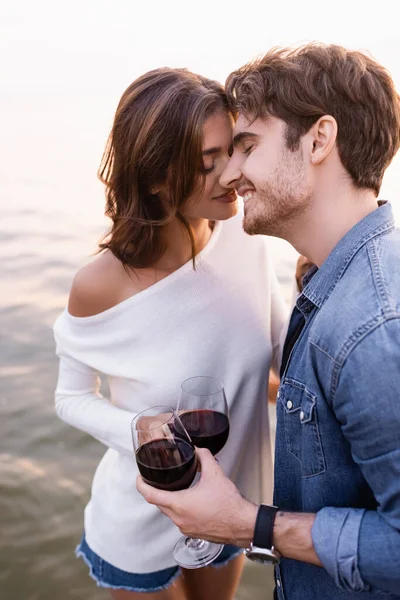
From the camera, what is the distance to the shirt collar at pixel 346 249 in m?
1.85

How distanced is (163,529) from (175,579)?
256 millimetres

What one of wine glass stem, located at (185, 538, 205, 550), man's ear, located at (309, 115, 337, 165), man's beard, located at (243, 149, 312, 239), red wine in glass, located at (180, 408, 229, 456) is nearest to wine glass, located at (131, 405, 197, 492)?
red wine in glass, located at (180, 408, 229, 456)

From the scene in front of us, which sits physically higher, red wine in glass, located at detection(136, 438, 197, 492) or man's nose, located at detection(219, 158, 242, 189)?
man's nose, located at detection(219, 158, 242, 189)

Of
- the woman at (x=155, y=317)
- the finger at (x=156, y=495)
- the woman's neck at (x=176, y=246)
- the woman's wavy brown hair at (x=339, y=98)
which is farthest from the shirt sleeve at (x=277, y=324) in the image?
the finger at (x=156, y=495)

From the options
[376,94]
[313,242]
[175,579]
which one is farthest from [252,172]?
[175,579]

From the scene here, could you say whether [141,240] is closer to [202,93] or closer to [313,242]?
[202,93]

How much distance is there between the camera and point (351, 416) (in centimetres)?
155

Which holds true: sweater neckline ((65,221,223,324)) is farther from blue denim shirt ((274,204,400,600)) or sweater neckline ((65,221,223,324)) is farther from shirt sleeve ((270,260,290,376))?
blue denim shirt ((274,204,400,600))

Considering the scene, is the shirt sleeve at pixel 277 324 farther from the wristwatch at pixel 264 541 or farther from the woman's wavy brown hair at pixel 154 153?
the wristwatch at pixel 264 541

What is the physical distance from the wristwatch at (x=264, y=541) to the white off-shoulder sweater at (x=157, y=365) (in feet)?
2.66

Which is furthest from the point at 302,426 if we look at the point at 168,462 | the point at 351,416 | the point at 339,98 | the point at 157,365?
the point at 339,98

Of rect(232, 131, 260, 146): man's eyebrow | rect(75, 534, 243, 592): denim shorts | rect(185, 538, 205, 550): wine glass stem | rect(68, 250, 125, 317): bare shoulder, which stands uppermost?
rect(232, 131, 260, 146): man's eyebrow

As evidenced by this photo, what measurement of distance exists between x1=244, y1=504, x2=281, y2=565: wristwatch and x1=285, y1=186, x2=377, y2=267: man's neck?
33.9 inches

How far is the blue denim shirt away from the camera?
1511mm
